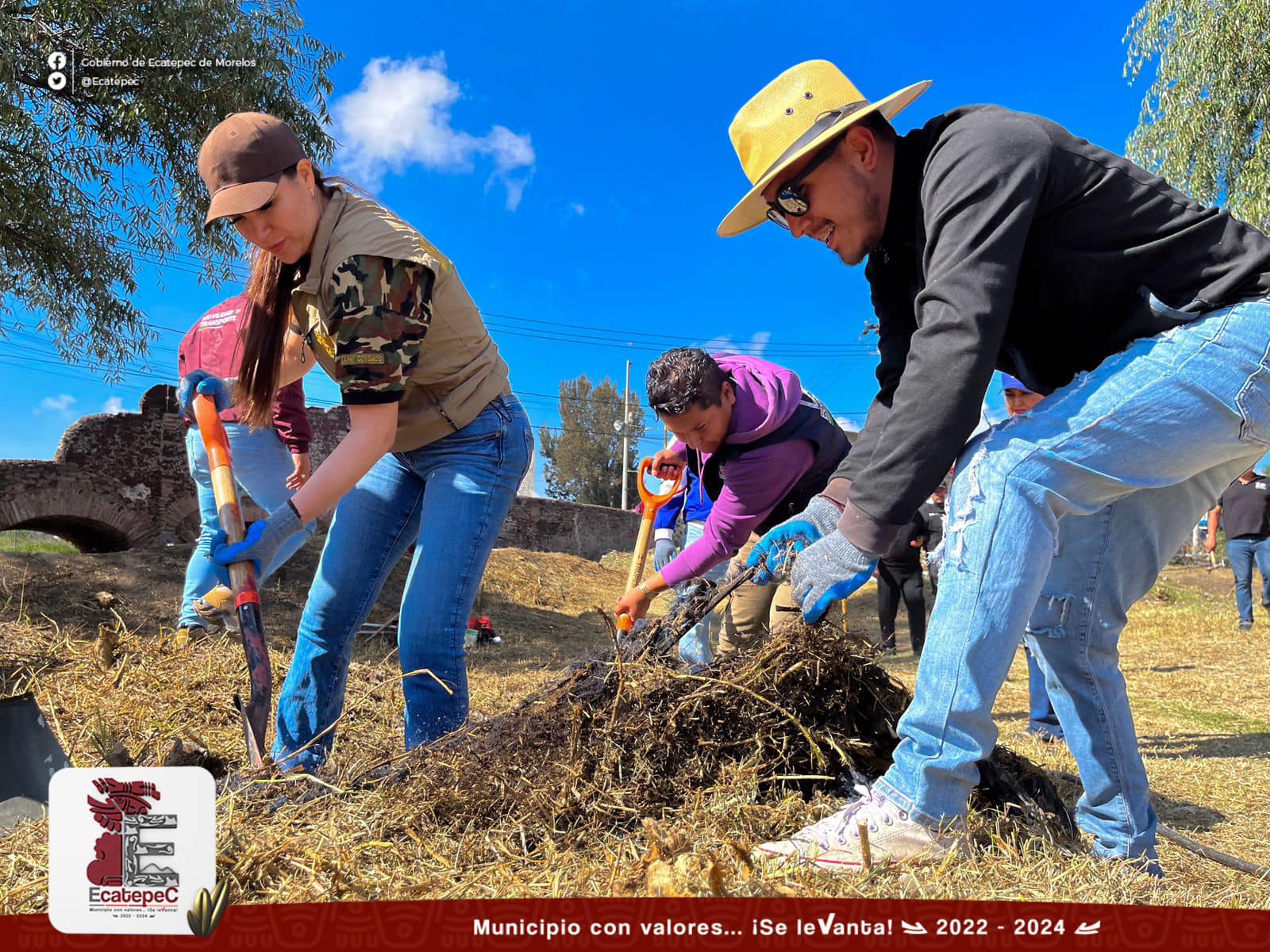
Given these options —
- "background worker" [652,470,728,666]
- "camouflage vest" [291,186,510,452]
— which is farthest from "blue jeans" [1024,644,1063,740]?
"camouflage vest" [291,186,510,452]

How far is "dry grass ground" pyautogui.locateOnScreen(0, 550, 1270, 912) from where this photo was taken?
1.63 meters

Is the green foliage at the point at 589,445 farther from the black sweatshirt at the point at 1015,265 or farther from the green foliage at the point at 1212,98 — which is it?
the black sweatshirt at the point at 1015,265

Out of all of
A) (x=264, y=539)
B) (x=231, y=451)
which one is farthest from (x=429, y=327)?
(x=231, y=451)

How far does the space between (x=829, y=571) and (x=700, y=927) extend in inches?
28.3

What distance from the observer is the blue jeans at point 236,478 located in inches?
172

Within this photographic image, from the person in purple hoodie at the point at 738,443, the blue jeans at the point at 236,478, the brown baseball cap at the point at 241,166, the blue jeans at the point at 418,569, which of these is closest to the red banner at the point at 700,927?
the blue jeans at the point at 418,569

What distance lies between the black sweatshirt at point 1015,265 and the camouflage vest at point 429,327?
1162mm

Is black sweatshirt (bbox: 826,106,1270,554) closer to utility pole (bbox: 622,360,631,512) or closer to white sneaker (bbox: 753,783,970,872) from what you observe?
white sneaker (bbox: 753,783,970,872)

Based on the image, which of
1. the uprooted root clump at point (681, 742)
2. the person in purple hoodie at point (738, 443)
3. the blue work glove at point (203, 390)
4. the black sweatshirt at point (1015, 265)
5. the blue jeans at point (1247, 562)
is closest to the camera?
the black sweatshirt at point (1015, 265)

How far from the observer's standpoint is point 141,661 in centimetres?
403

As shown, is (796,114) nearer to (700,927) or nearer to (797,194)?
(797,194)

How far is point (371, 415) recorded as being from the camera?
222cm

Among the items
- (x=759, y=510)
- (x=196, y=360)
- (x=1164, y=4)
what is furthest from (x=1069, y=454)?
(x=1164, y=4)

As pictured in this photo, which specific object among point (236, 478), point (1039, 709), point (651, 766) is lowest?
point (1039, 709)
